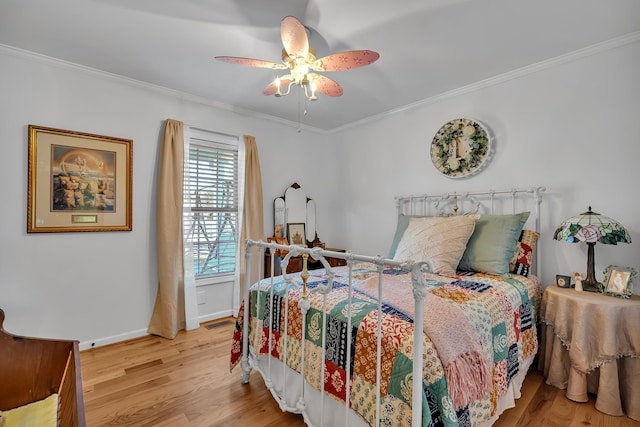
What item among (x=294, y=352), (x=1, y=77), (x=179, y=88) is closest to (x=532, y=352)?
(x=294, y=352)

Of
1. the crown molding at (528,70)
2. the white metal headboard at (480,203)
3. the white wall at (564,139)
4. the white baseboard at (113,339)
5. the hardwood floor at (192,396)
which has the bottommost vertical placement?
the hardwood floor at (192,396)

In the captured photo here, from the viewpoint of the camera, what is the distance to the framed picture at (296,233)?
384cm

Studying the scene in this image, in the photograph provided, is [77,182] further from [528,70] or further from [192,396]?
[528,70]

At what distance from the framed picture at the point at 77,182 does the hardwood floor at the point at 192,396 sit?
44.7 inches

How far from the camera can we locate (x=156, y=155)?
295 centimetres

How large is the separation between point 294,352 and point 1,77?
2959 mm

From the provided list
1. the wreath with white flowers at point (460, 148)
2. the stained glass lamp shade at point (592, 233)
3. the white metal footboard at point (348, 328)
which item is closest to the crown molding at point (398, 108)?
the wreath with white flowers at point (460, 148)

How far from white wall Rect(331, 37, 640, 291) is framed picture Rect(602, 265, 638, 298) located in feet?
0.84

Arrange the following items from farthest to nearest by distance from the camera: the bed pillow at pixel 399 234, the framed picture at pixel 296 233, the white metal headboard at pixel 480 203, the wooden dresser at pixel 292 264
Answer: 1. the framed picture at pixel 296 233
2. the wooden dresser at pixel 292 264
3. the bed pillow at pixel 399 234
4. the white metal headboard at pixel 480 203

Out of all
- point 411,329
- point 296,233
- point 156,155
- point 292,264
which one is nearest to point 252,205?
point 296,233

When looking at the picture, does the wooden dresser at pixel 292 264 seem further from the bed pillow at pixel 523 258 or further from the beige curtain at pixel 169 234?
the bed pillow at pixel 523 258

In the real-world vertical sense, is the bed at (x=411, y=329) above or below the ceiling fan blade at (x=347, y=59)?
below

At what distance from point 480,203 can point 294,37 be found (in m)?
2.26

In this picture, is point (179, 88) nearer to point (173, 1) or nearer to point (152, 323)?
point (173, 1)
